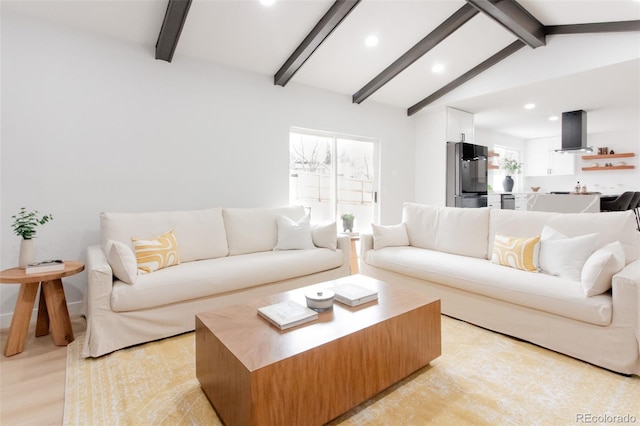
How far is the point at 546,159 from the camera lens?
7594 millimetres

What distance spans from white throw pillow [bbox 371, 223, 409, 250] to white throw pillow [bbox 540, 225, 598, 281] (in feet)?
4.33

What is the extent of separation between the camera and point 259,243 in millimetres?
3270

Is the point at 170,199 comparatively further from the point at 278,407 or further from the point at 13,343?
the point at 278,407

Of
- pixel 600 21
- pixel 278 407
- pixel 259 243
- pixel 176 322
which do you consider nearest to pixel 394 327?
pixel 278 407

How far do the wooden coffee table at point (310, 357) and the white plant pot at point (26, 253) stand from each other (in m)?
1.54

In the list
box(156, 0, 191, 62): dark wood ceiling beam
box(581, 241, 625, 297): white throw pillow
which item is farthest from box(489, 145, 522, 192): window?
box(156, 0, 191, 62): dark wood ceiling beam

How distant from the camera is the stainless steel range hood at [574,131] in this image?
515cm

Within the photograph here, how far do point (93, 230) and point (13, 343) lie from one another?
3.45 ft

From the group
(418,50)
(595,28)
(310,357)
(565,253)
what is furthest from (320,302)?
(595,28)

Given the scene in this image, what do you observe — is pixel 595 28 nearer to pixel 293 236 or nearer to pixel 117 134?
pixel 293 236

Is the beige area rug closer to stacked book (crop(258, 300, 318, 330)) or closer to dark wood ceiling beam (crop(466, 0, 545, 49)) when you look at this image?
stacked book (crop(258, 300, 318, 330))

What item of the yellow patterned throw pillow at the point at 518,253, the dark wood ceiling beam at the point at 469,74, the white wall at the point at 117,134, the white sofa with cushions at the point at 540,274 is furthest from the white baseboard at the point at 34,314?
the dark wood ceiling beam at the point at 469,74

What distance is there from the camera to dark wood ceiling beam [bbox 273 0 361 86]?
9.25ft

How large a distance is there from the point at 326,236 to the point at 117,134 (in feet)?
7.17
